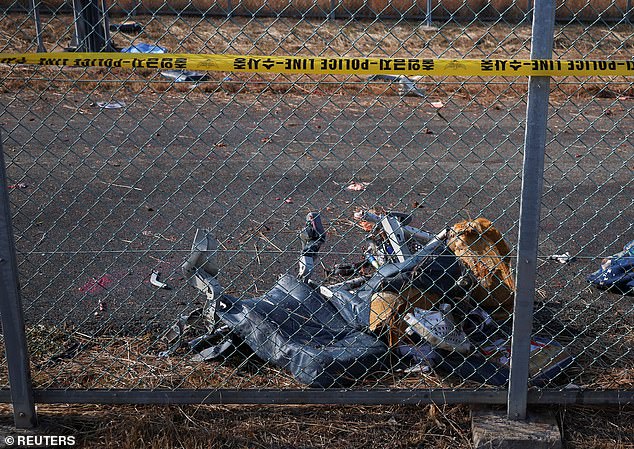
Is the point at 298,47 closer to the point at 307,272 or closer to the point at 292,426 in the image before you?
the point at 307,272

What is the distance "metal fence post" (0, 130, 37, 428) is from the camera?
9.91 feet

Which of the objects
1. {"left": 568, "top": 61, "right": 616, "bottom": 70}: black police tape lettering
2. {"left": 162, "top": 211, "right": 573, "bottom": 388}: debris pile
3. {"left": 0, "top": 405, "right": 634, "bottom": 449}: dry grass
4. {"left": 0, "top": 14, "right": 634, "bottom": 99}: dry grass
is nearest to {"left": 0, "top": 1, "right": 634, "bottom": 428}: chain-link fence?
{"left": 162, "top": 211, "right": 573, "bottom": 388}: debris pile

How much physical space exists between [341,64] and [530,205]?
953 millimetres

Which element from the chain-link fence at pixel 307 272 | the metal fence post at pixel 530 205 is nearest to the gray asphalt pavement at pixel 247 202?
the chain-link fence at pixel 307 272

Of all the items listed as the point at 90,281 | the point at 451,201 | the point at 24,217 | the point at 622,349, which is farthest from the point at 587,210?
the point at 24,217

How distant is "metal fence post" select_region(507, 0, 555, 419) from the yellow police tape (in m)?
0.09

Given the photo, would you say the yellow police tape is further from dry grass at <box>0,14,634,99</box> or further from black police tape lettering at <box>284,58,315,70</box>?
dry grass at <box>0,14,634,99</box>

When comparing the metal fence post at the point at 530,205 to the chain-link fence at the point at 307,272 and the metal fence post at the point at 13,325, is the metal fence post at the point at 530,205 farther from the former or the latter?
the metal fence post at the point at 13,325

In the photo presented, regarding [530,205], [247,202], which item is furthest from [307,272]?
[247,202]

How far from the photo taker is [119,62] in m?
2.91

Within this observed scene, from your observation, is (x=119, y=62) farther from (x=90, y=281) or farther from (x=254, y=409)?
(x=90, y=281)

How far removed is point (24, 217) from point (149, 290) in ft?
6.30

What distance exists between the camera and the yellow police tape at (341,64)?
9.46 ft

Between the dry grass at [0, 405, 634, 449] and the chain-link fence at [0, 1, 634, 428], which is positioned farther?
the chain-link fence at [0, 1, 634, 428]
